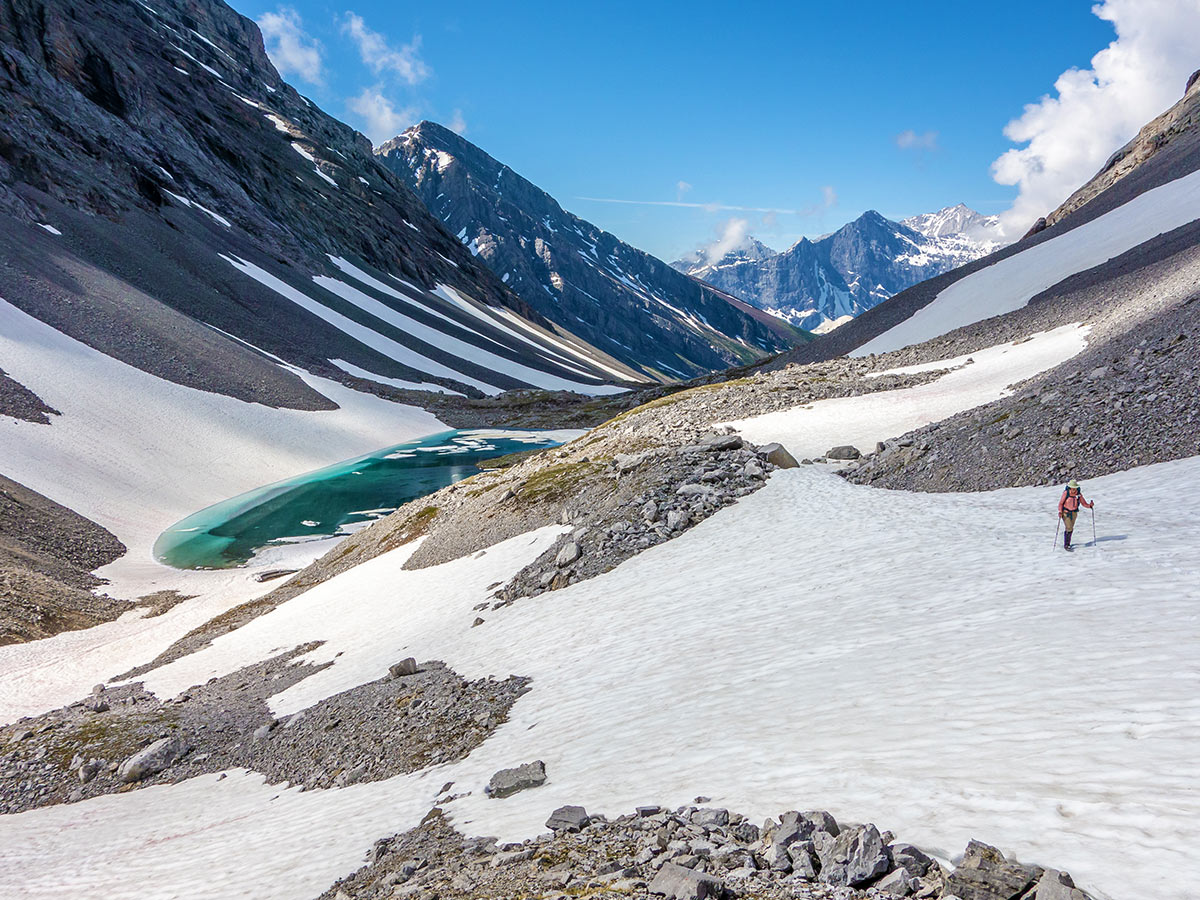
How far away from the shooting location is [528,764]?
A: 1177 cm

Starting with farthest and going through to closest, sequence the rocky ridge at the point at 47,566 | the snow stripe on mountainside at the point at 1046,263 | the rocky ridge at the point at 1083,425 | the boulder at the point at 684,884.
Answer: the snow stripe on mountainside at the point at 1046,263 → the rocky ridge at the point at 47,566 → the rocky ridge at the point at 1083,425 → the boulder at the point at 684,884

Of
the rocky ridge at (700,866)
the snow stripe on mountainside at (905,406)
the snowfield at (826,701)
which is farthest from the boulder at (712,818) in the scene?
the snow stripe on mountainside at (905,406)

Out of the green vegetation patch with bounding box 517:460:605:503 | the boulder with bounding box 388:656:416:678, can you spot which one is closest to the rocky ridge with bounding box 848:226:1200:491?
the green vegetation patch with bounding box 517:460:605:503

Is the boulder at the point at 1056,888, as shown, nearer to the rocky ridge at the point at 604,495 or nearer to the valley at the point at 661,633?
the valley at the point at 661,633

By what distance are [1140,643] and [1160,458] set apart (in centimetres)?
1391

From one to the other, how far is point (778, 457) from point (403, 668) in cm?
1843

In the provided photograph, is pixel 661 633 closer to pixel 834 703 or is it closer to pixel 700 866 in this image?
pixel 834 703

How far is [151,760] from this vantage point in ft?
65.3

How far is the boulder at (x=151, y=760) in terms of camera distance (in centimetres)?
1964

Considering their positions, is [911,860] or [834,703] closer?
[911,860]

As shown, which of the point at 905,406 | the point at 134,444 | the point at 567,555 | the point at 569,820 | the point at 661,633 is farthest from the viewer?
the point at 134,444

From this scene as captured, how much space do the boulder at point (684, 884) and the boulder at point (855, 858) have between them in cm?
105

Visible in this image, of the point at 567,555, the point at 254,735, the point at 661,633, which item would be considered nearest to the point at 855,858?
the point at 661,633

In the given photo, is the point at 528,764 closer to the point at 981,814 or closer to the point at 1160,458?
the point at 981,814
